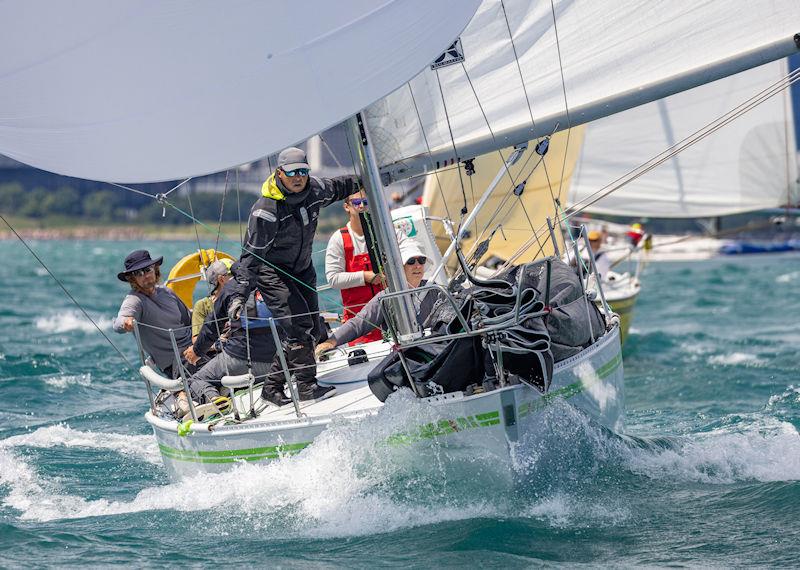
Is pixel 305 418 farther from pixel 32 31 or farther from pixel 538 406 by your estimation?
pixel 32 31

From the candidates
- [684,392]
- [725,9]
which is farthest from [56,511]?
[684,392]

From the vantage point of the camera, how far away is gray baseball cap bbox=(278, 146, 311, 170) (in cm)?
610

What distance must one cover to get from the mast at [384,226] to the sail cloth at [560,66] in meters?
0.46

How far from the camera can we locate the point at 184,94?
541 cm

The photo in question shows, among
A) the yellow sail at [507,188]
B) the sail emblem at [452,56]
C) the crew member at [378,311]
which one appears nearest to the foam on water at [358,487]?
the crew member at [378,311]

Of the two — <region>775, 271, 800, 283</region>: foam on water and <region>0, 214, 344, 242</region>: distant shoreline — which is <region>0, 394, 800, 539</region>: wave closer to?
<region>775, 271, 800, 283</region>: foam on water

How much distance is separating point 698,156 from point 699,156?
0.05 ft

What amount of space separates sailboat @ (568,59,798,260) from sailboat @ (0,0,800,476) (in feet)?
27.8

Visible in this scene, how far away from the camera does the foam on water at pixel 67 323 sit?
17.2 m

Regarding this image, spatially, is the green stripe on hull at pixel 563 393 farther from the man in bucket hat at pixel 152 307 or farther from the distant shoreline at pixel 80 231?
the distant shoreline at pixel 80 231

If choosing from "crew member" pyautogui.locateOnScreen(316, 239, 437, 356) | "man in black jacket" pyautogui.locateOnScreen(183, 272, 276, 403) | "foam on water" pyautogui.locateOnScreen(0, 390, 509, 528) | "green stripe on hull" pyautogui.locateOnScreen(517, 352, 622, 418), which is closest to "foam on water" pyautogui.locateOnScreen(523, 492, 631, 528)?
"foam on water" pyautogui.locateOnScreen(0, 390, 509, 528)

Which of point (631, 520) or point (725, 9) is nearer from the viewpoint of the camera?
point (631, 520)

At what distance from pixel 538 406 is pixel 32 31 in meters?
3.23

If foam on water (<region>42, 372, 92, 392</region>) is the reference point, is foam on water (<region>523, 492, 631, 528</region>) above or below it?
below
